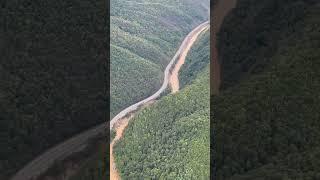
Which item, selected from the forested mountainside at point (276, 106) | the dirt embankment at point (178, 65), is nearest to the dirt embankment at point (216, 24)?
the forested mountainside at point (276, 106)

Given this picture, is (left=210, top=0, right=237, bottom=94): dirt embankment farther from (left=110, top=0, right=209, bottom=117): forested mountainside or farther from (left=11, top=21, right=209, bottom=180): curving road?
(left=110, top=0, right=209, bottom=117): forested mountainside

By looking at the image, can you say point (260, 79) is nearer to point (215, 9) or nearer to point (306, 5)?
point (306, 5)

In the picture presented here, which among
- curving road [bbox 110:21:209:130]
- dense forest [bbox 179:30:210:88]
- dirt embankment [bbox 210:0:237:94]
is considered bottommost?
curving road [bbox 110:21:209:130]

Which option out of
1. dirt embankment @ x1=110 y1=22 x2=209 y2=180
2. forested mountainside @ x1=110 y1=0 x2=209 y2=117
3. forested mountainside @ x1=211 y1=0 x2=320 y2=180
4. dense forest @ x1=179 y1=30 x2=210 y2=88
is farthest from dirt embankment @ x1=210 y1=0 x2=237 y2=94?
forested mountainside @ x1=110 y1=0 x2=209 y2=117

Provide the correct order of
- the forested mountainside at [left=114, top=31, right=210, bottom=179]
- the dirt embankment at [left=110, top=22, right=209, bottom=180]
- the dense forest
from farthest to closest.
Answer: the dense forest, the dirt embankment at [left=110, top=22, right=209, bottom=180], the forested mountainside at [left=114, top=31, right=210, bottom=179]
